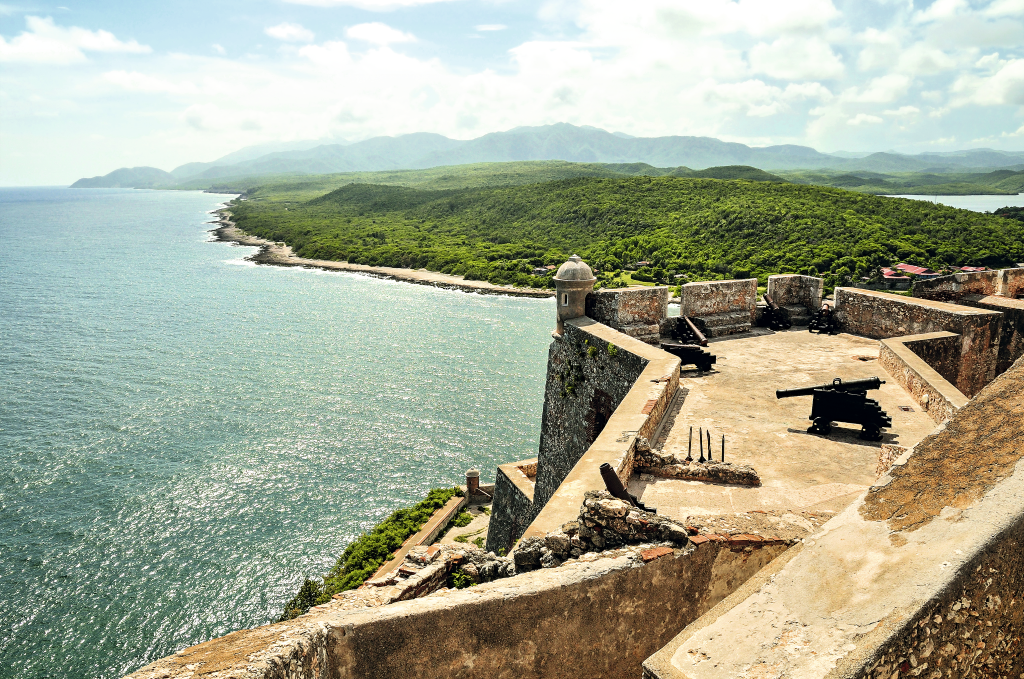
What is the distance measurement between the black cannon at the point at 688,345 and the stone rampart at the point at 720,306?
0.42 metres

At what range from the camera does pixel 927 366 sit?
10742mm

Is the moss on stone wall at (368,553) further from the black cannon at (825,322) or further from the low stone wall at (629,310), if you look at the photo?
the black cannon at (825,322)

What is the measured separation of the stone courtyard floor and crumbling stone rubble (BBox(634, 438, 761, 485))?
105 millimetres

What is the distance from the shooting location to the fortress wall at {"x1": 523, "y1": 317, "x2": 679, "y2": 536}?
7934mm

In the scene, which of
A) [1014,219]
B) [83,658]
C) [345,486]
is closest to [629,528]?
[83,658]

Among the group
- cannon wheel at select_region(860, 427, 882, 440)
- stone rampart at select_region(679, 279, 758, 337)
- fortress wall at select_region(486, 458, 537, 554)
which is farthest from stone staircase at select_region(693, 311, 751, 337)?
cannon wheel at select_region(860, 427, 882, 440)

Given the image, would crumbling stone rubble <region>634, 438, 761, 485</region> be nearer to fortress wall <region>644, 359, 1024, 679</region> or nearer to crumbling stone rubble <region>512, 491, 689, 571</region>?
crumbling stone rubble <region>512, 491, 689, 571</region>

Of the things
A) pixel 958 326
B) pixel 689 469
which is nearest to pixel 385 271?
pixel 958 326

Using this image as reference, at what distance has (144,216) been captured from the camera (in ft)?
554

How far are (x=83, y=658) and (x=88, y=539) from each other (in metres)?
6.04

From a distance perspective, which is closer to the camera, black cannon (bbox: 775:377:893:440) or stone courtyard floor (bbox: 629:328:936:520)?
stone courtyard floor (bbox: 629:328:936:520)

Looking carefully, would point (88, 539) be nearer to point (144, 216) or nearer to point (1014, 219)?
point (1014, 219)

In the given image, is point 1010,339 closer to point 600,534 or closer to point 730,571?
point 730,571

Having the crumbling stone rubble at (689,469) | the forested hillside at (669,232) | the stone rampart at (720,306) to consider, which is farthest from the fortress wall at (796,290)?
the forested hillside at (669,232)
